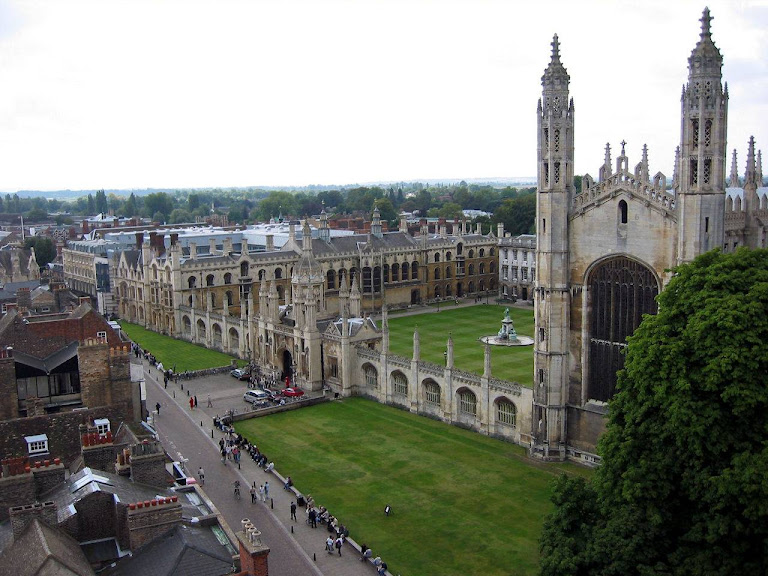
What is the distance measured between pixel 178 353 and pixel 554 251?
39.1 meters

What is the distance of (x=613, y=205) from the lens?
117ft

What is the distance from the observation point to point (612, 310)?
36.0 meters

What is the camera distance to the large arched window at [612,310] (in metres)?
35.0

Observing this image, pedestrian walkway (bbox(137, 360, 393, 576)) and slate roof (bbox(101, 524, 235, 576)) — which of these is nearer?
slate roof (bbox(101, 524, 235, 576))

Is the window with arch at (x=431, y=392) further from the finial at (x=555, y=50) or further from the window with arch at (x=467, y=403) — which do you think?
the finial at (x=555, y=50)

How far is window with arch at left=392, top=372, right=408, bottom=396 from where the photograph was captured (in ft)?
154

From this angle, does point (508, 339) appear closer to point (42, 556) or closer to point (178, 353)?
point (178, 353)

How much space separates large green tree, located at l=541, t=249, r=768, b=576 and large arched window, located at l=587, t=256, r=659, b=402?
986 centimetres

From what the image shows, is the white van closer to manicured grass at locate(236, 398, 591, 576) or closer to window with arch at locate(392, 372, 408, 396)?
manicured grass at locate(236, 398, 591, 576)

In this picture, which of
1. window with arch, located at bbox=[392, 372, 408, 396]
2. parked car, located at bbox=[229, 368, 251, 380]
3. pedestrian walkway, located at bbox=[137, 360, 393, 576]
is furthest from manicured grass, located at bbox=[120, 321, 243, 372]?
window with arch, located at bbox=[392, 372, 408, 396]

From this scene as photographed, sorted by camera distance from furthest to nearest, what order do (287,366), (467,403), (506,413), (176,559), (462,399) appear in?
(287,366) < (462,399) < (467,403) < (506,413) < (176,559)

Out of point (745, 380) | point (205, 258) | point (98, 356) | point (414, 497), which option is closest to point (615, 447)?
point (745, 380)

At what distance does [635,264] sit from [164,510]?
24566mm

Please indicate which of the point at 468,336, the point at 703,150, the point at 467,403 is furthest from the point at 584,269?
the point at 468,336
